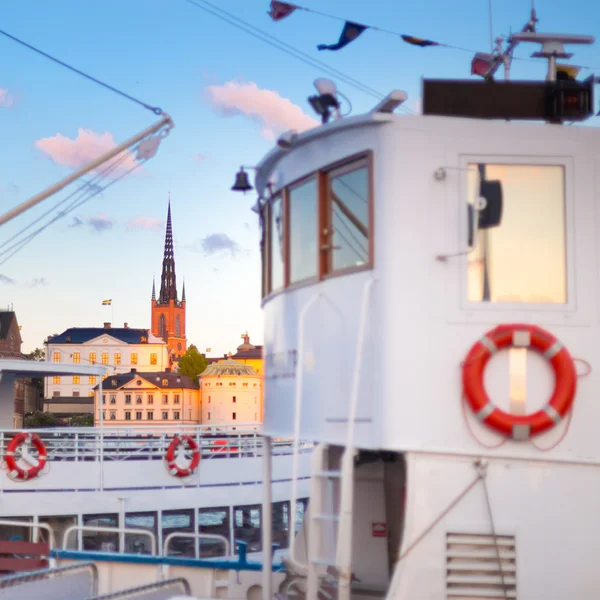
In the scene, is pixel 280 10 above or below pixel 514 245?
above

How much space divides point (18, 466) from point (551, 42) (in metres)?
13.2

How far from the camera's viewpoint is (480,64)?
30.1ft

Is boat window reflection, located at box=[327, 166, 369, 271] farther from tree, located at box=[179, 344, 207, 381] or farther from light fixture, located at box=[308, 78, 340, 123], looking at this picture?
tree, located at box=[179, 344, 207, 381]

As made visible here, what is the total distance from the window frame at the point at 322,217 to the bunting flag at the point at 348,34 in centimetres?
217

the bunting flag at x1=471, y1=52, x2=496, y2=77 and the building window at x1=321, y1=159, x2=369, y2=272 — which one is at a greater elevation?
→ the bunting flag at x1=471, y1=52, x2=496, y2=77

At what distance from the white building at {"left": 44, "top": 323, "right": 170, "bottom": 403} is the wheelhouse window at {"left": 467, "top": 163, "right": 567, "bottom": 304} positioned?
148 meters

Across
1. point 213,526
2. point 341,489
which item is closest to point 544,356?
point 341,489

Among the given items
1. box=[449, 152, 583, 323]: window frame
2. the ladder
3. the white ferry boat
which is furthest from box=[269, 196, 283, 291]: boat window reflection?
box=[449, 152, 583, 323]: window frame

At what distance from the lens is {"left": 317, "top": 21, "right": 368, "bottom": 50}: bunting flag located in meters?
9.48

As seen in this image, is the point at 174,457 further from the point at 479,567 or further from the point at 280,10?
the point at 479,567

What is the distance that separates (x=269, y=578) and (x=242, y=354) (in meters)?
163

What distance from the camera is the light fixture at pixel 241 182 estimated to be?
837 centimetres

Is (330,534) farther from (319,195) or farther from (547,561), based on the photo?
(319,195)

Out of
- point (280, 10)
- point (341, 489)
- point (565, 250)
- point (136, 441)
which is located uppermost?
point (280, 10)
